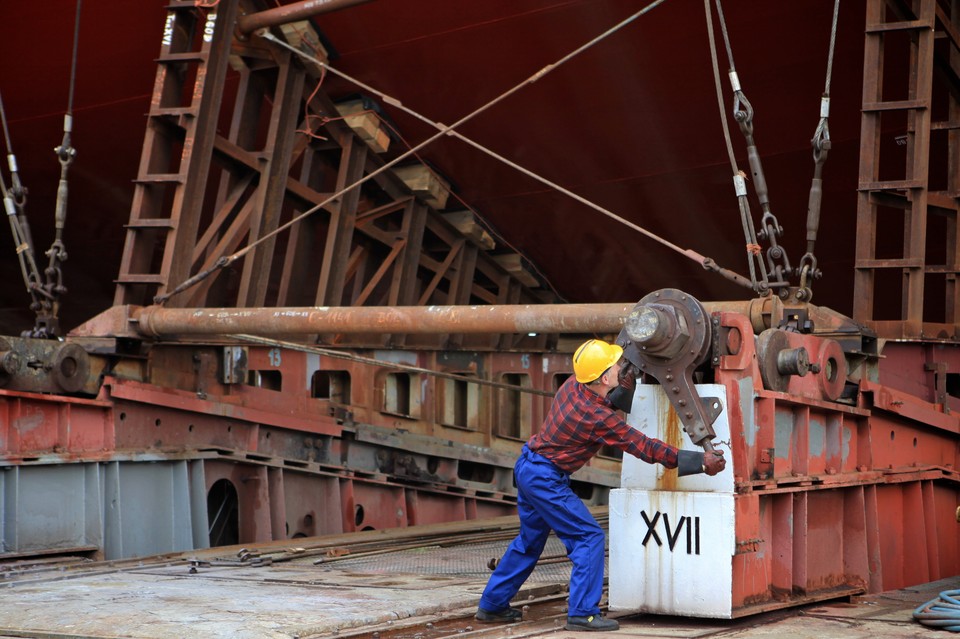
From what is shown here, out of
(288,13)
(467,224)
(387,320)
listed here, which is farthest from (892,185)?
(467,224)

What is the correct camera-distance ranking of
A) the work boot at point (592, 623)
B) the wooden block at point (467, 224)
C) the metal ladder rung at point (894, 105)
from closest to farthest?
the work boot at point (592, 623)
the metal ladder rung at point (894, 105)
the wooden block at point (467, 224)

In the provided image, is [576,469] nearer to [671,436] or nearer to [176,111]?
[671,436]

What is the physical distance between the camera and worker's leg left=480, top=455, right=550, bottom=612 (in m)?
5.75

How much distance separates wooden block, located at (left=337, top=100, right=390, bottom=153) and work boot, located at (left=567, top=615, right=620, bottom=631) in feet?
24.9

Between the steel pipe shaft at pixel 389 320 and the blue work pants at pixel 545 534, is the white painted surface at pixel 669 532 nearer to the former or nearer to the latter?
the blue work pants at pixel 545 534

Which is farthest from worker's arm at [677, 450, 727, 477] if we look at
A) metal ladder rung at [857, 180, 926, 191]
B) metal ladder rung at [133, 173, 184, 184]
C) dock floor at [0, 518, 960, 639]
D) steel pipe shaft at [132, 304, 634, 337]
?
metal ladder rung at [133, 173, 184, 184]

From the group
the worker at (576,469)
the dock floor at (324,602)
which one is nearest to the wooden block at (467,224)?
the dock floor at (324,602)

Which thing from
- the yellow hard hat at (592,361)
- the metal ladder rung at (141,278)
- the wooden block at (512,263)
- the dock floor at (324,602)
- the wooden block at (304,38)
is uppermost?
the wooden block at (304,38)

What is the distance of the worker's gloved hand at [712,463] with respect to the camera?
5.48 m

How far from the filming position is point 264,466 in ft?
33.1

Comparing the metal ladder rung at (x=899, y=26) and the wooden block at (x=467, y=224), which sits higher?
the metal ladder rung at (x=899, y=26)

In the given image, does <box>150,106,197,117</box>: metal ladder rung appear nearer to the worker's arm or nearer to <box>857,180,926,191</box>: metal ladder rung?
<box>857,180,926,191</box>: metal ladder rung

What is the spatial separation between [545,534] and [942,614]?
71.6 inches

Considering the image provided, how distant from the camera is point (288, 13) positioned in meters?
10.5
